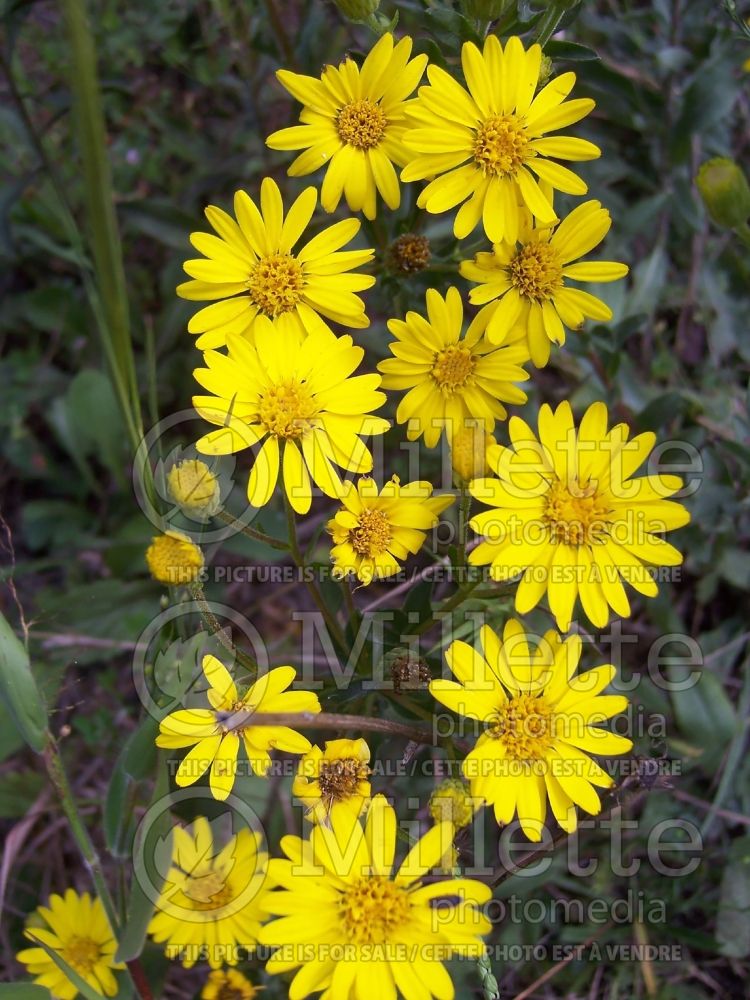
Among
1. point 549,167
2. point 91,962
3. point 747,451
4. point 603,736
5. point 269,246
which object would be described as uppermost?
point 549,167

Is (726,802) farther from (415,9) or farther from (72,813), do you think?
(415,9)

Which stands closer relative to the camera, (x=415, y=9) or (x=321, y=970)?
(x=321, y=970)

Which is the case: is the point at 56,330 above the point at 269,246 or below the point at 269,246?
above

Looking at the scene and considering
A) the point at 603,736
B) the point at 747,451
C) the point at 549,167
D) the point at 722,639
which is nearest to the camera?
the point at 603,736

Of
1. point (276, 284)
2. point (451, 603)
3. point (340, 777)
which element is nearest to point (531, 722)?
point (451, 603)

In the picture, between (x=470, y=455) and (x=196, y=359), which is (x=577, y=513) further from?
(x=196, y=359)

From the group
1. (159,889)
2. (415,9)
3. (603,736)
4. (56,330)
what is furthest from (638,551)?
(56,330)

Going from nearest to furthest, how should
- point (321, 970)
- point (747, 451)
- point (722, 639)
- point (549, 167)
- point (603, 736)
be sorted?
point (321, 970) < point (603, 736) < point (549, 167) < point (747, 451) < point (722, 639)

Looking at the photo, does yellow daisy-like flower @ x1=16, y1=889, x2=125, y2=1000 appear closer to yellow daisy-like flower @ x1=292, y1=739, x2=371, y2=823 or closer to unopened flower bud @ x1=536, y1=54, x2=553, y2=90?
yellow daisy-like flower @ x1=292, y1=739, x2=371, y2=823
